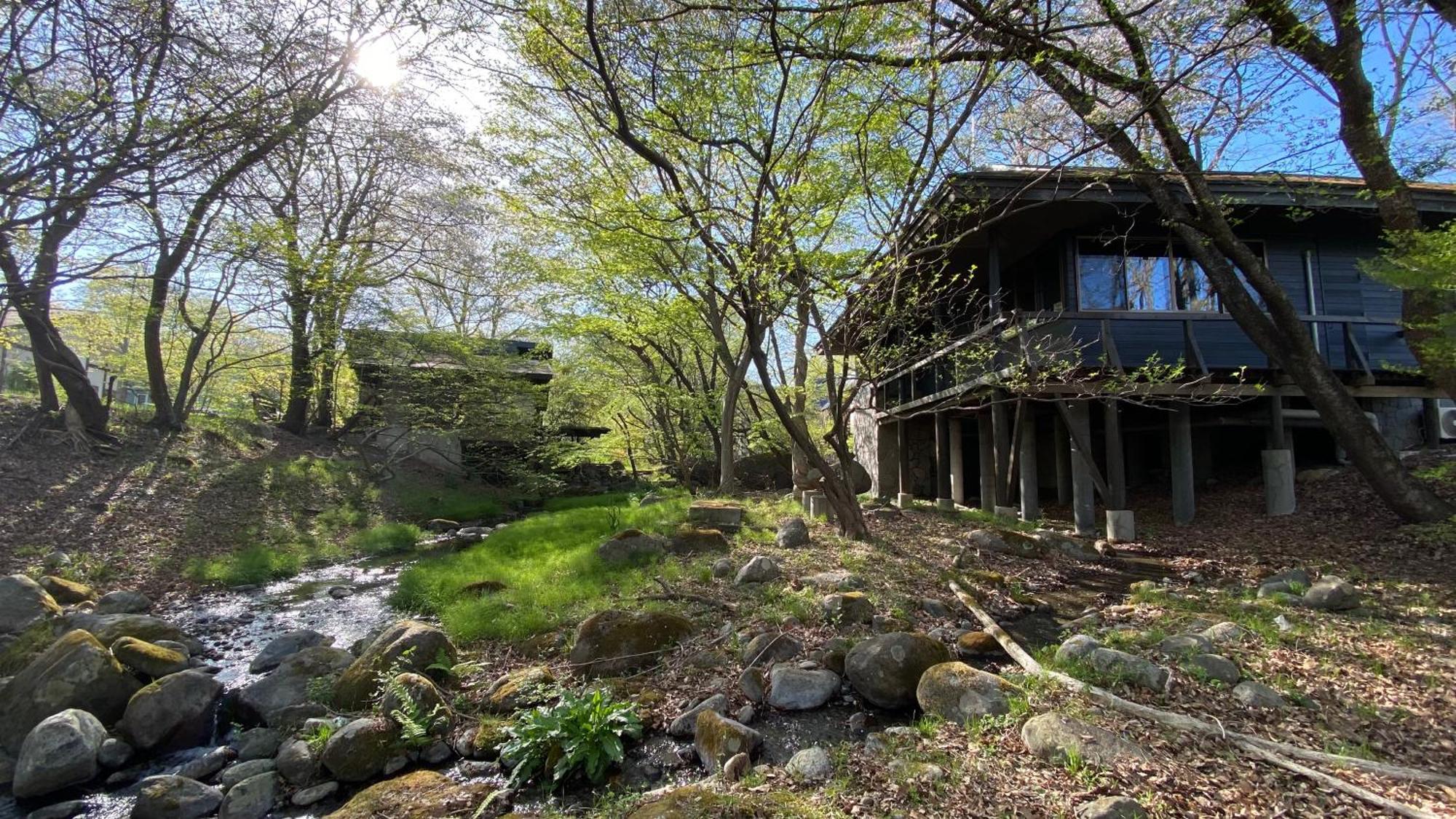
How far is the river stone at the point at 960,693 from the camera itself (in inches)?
152

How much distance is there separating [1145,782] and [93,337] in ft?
82.8

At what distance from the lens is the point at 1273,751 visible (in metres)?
3.13

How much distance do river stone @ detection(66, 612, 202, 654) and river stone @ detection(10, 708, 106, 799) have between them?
5.41 ft

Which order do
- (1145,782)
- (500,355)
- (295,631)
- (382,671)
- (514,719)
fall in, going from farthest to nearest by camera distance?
(500,355) < (295,631) < (382,671) < (514,719) < (1145,782)

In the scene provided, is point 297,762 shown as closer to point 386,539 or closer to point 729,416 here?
point 386,539

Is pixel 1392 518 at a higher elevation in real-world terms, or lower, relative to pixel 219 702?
higher

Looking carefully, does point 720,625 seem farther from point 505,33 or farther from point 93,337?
point 93,337

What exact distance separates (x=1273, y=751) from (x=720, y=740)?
2829 mm

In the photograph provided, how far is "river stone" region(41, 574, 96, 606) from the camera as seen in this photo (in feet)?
23.8

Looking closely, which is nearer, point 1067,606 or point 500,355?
point 1067,606

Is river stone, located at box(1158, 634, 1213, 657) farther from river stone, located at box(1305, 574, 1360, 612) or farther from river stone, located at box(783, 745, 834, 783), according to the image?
river stone, located at box(783, 745, 834, 783)

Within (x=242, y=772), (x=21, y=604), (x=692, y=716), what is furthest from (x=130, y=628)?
(x=692, y=716)

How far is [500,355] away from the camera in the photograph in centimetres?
1778

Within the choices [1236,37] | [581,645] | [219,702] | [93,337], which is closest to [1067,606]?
[581,645]
